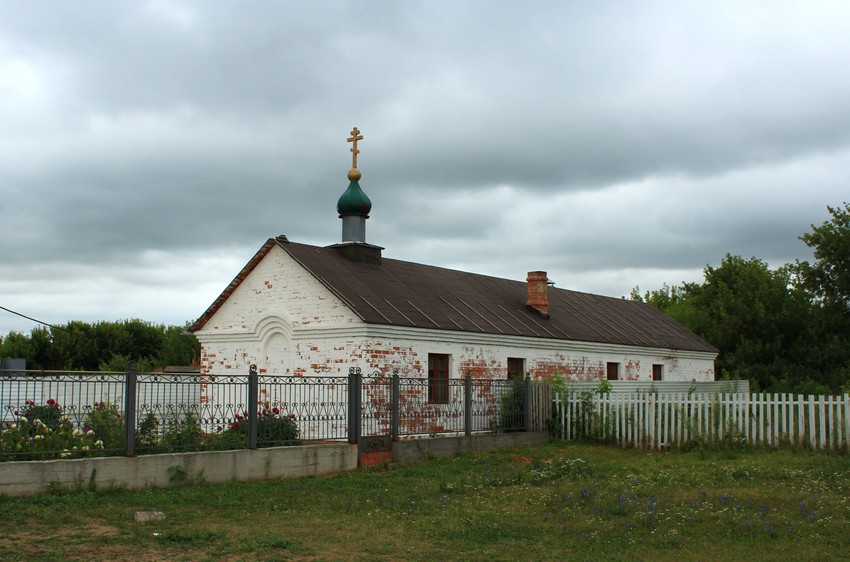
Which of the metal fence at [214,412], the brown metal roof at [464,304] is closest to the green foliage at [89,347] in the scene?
the brown metal roof at [464,304]

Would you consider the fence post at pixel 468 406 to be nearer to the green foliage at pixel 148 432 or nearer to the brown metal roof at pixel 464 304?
the brown metal roof at pixel 464 304

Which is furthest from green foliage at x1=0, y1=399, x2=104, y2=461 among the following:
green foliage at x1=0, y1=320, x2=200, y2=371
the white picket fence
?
green foliage at x1=0, y1=320, x2=200, y2=371

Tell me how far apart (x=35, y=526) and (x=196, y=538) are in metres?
1.82

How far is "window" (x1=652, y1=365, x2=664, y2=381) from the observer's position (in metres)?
27.2

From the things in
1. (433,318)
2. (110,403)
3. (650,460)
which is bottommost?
(650,460)

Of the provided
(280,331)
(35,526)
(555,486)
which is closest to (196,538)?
(35,526)

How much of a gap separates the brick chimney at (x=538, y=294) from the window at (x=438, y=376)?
218 inches

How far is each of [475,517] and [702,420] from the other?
26.3 ft

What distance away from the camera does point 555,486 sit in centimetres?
1214

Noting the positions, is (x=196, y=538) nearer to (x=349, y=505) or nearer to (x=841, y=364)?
(x=349, y=505)

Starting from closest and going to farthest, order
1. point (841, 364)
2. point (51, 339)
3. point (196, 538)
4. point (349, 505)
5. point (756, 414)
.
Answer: point (196, 538) < point (349, 505) < point (756, 414) < point (841, 364) < point (51, 339)

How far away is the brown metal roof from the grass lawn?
5563 mm

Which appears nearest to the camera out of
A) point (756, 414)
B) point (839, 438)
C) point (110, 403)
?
point (110, 403)

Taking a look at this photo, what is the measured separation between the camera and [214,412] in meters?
12.7
